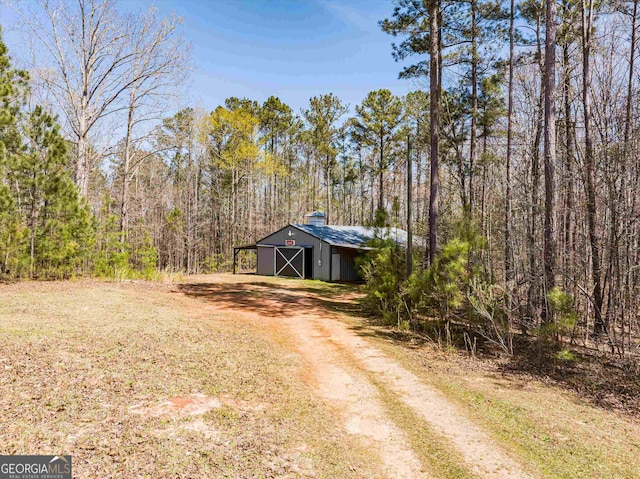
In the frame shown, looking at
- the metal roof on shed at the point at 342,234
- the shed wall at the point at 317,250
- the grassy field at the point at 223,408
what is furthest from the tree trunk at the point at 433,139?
the shed wall at the point at 317,250

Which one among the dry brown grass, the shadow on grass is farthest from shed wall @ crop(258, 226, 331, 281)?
the dry brown grass

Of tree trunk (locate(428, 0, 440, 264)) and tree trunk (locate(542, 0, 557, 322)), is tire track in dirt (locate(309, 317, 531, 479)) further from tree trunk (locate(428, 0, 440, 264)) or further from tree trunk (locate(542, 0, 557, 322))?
tree trunk (locate(428, 0, 440, 264))

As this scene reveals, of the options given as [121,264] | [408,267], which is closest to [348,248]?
[408,267]

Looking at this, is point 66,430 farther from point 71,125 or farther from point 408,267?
point 71,125

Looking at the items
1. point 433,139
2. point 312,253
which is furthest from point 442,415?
point 312,253

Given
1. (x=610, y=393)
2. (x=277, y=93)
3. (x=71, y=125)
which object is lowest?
(x=610, y=393)

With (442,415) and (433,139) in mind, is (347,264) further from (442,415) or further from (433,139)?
(442,415)

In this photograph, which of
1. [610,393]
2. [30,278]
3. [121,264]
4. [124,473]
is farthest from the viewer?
[121,264]

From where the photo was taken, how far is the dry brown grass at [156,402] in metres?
3.31

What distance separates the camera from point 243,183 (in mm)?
28859

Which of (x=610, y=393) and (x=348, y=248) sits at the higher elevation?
(x=348, y=248)

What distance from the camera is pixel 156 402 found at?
4.38 m

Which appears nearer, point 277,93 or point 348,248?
point 348,248

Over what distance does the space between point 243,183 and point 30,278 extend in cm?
1855
